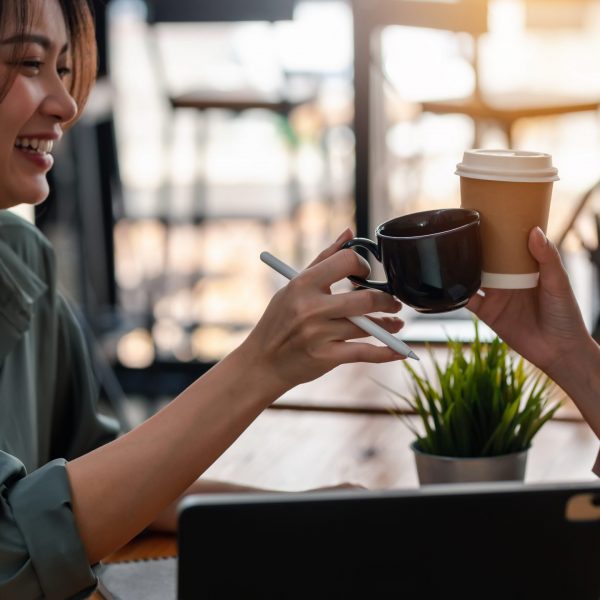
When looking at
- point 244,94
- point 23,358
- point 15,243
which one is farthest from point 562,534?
point 244,94

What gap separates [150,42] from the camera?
3730mm

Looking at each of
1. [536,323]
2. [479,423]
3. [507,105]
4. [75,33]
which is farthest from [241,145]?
[479,423]

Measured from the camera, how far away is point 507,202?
94 cm

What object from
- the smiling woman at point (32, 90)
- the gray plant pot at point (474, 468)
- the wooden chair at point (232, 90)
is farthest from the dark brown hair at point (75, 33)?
the wooden chair at point (232, 90)

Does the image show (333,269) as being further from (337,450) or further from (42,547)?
(337,450)

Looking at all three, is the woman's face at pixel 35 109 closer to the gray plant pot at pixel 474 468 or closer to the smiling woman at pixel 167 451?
the smiling woman at pixel 167 451

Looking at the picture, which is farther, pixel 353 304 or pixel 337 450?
pixel 337 450

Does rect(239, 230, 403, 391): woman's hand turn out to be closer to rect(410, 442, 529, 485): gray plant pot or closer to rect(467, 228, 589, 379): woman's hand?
rect(410, 442, 529, 485): gray plant pot

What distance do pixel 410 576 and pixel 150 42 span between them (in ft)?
10.8

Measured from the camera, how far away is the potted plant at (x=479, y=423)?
3.35 feet

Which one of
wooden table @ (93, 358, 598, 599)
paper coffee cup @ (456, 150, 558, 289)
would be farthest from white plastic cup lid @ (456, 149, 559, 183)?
wooden table @ (93, 358, 598, 599)

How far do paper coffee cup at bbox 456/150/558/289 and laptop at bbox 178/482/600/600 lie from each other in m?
0.33

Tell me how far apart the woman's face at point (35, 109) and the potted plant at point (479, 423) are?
0.54m

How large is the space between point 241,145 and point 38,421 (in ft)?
9.25
